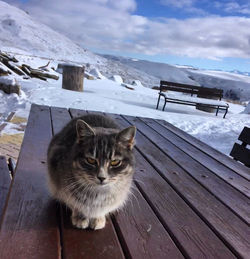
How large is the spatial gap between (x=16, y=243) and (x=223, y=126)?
22.8 ft

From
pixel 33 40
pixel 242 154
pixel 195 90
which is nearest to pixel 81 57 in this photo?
pixel 33 40

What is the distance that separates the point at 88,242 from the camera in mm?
1147

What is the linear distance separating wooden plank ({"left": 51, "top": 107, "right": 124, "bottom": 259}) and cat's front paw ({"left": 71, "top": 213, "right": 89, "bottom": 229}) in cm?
2

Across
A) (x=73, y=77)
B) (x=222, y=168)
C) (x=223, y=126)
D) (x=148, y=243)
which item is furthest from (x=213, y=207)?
(x=73, y=77)

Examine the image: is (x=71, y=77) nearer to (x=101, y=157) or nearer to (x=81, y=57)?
(x=101, y=157)

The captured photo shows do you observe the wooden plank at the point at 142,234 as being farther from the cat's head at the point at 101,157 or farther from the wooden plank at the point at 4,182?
the wooden plank at the point at 4,182

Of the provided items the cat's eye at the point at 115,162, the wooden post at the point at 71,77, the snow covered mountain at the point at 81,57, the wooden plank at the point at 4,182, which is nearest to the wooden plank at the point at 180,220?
the cat's eye at the point at 115,162

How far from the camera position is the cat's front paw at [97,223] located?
125 cm

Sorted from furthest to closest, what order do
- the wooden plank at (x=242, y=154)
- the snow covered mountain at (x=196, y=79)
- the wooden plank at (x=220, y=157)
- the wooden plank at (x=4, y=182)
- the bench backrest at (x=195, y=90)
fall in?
1. the snow covered mountain at (x=196, y=79)
2. the bench backrest at (x=195, y=90)
3. the wooden plank at (x=242, y=154)
4. the wooden plank at (x=220, y=157)
5. the wooden plank at (x=4, y=182)

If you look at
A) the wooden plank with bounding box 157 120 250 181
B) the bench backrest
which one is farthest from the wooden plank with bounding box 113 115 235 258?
the bench backrest

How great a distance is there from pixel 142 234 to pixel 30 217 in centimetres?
55

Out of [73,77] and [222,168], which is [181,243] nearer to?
[222,168]

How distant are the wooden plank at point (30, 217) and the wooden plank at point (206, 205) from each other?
Result: 0.84m

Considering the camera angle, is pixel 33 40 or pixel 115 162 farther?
pixel 33 40
